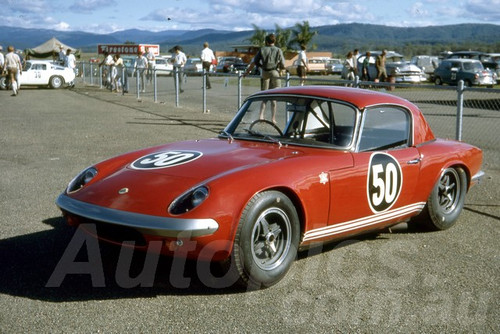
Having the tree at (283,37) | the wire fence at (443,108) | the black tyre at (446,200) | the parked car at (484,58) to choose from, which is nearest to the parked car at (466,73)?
the wire fence at (443,108)

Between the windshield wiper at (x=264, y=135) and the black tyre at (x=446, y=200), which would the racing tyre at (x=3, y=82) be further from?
the black tyre at (x=446, y=200)

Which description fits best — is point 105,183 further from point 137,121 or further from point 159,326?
point 137,121

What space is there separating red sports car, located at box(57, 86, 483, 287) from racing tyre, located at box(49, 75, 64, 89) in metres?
25.8

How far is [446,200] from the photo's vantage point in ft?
19.2

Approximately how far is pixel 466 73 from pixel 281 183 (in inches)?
1158

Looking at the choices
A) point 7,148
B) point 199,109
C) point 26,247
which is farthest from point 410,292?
point 199,109

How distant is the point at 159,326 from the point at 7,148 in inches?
316

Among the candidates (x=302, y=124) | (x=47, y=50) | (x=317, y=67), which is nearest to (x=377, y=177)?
(x=302, y=124)

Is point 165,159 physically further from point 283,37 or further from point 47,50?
point 283,37

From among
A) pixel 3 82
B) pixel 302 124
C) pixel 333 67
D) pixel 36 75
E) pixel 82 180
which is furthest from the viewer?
pixel 333 67

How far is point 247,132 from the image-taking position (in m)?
5.44

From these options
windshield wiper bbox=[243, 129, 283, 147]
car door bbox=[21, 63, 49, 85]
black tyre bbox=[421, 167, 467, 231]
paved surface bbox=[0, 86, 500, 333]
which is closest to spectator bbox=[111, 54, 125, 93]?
car door bbox=[21, 63, 49, 85]

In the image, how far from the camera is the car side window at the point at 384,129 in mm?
5148

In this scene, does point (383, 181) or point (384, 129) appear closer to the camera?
point (383, 181)
